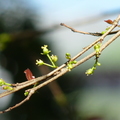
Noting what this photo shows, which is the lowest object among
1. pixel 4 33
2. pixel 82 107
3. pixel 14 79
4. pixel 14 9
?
pixel 82 107

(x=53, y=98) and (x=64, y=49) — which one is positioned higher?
(x=64, y=49)

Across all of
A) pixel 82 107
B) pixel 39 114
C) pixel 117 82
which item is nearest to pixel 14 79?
pixel 39 114

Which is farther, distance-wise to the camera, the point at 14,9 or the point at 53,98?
the point at 14,9

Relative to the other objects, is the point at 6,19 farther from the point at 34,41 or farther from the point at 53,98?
the point at 53,98

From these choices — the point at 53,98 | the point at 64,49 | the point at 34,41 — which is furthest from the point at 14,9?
the point at 53,98

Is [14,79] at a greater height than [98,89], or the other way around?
[14,79]

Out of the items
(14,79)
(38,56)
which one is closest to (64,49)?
(38,56)

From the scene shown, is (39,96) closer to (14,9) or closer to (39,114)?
(39,114)
